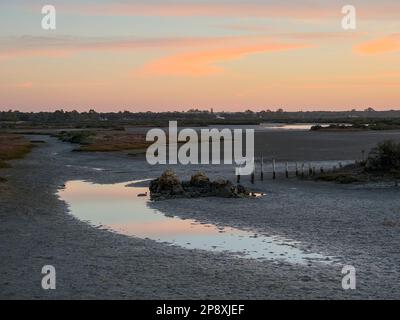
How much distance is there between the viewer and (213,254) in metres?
17.9

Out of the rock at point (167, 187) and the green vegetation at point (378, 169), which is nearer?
the rock at point (167, 187)

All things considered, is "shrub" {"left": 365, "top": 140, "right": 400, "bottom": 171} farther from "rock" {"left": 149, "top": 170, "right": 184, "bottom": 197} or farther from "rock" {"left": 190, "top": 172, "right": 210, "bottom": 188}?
"rock" {"left": 149, "top": 170, "right": 184, "bottom": 197}

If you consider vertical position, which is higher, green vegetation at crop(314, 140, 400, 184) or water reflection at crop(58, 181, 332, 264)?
green vegetation at crop(314, 140, 400, 184)

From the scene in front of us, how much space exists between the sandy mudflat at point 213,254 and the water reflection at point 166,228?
66 centimetres

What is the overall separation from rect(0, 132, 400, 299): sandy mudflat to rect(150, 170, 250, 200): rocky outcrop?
1148 millimetres

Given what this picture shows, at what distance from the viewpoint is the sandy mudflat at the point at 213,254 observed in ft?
46.3

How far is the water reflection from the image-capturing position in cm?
1814

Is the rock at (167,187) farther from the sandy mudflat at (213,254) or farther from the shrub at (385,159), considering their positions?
the shrub at (385,159)

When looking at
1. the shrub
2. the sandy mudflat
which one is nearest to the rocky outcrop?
the sandy mudflat

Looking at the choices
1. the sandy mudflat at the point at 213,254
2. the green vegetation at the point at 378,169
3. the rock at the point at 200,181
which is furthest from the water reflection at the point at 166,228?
the green vegetation at the point at 378,169

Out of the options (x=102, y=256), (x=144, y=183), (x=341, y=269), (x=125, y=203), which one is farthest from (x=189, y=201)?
(x=341, y=269)

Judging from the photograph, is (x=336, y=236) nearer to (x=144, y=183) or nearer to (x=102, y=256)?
(x=102, y=256)
